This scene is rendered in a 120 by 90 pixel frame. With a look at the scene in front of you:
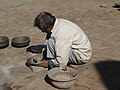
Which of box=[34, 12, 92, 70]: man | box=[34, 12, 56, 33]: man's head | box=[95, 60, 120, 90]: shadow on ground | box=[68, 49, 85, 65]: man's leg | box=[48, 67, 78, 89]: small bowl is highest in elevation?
box=[34, 12, 56, 33]: man's head

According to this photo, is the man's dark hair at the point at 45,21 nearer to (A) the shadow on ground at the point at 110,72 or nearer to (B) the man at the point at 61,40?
(B) the man at the point at 61,40

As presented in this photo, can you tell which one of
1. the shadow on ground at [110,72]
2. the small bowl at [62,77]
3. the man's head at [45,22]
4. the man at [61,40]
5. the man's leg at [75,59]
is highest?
the man's head at [45,22]

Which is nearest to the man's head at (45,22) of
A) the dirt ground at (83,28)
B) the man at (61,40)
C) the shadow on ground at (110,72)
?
the man at (61,40)

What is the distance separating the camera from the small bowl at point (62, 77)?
14.2 feet

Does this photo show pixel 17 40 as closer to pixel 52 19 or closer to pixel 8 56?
pixel 8 56

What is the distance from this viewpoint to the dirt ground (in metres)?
4.91

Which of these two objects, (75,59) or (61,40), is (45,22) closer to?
(61,40)

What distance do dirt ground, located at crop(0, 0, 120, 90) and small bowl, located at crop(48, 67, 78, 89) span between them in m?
0.22

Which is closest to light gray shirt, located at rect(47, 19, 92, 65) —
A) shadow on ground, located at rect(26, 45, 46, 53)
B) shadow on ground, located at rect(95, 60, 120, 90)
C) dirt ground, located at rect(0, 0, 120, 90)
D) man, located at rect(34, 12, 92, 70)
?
man, located at rect(34, 12, 92, 70)

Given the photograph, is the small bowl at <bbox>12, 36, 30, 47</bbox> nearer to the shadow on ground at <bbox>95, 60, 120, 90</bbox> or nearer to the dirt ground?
the dirt ground

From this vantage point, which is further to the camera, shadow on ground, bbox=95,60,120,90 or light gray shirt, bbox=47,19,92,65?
shadow on ground, bbox=95,60,120,90

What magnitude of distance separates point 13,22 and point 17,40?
2.14 m

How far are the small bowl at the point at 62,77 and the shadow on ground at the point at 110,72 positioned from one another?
64cm

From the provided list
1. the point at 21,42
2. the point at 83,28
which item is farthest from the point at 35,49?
the point at 83,28
